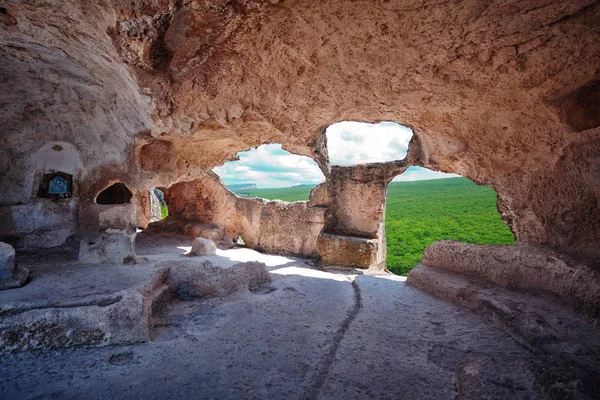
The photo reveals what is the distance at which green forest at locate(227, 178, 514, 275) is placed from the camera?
1077 cm

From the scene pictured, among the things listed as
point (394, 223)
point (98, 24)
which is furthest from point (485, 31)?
point (394, 223)

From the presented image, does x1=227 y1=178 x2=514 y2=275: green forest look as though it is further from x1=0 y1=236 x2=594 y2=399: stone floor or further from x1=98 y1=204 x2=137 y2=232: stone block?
x1=0 y1=236 x2=594 y2=399: stone floor

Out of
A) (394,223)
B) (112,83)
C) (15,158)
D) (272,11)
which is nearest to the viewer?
(272,11)

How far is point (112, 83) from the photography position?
404 centimetres

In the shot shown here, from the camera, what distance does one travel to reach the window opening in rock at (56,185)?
15.9 feet

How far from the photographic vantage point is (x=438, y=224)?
12609 mm

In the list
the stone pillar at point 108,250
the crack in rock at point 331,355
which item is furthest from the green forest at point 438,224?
the crack in rock at point 331,355

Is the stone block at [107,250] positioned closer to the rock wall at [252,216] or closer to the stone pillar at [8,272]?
the stone pillar at [8,272]

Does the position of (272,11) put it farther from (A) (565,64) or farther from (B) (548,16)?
(A) (565,64)

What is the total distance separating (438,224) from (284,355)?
1192 cm

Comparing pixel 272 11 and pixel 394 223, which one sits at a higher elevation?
pixel 272 11

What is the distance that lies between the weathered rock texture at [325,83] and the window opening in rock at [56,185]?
0.12m

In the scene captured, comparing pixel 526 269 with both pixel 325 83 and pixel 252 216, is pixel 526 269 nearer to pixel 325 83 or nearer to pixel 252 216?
pixel 325 83

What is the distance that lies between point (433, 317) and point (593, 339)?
3.54ft
